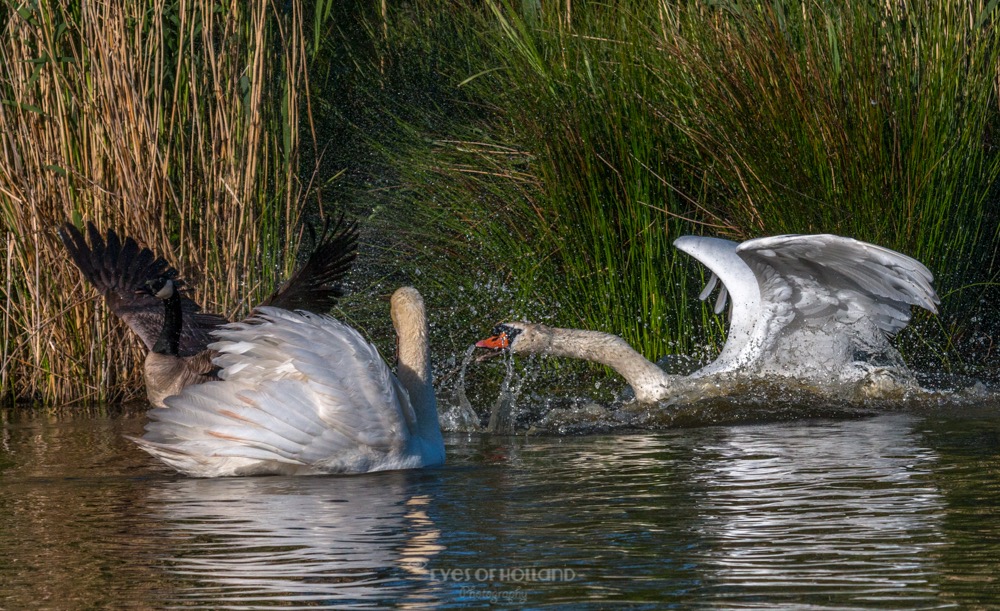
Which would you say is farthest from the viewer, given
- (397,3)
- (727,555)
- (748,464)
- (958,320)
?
(397,3)

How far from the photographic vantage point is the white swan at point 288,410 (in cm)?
498

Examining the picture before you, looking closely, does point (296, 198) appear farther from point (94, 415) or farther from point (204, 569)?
point (204, 569)

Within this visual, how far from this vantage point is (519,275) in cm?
841

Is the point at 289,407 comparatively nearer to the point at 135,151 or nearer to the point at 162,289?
the point at 162,289

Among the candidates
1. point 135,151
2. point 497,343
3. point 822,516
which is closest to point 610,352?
point 497,343

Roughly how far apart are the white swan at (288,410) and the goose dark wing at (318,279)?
0.99 meters

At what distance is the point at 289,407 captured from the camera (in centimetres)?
498

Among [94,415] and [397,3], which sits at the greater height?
[397,3]

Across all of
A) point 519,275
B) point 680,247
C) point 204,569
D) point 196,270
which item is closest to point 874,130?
point 680,247

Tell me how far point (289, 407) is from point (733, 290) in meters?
3.15

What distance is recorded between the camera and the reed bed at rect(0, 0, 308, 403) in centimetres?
714

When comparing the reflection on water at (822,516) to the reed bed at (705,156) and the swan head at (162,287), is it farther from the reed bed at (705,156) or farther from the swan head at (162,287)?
the swan head at (162,287)

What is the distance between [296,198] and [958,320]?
12.0 feet

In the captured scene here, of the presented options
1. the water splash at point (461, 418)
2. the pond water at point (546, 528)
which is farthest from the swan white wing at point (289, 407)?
the water splash at point (461, 418)
